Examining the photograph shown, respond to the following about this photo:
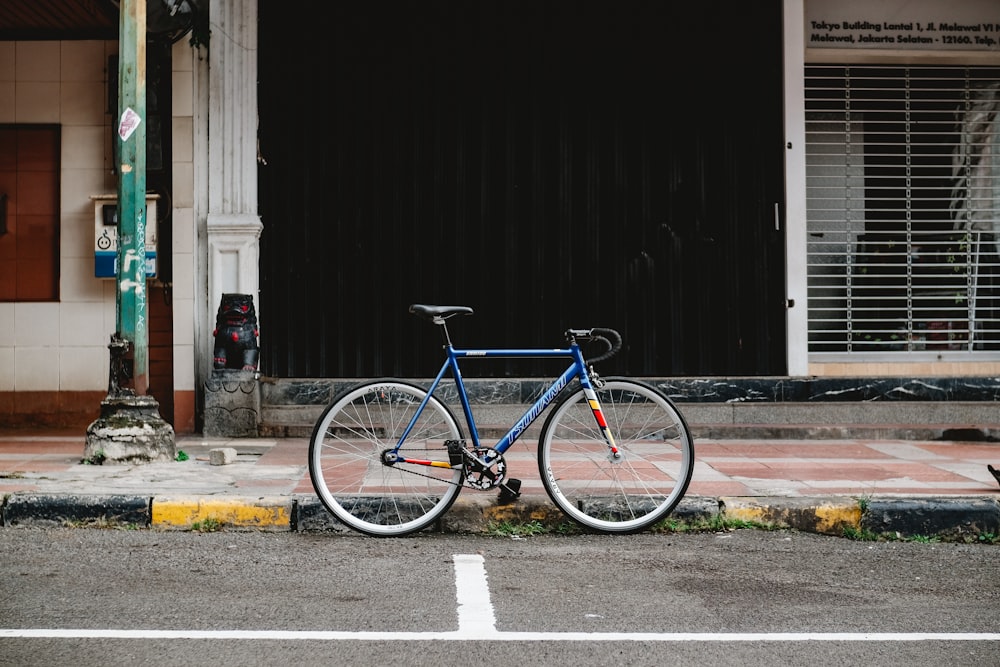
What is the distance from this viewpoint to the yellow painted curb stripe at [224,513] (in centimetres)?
561

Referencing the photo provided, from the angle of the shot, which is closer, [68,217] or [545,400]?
[545,400]

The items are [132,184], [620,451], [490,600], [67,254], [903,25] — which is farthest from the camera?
[903,25]

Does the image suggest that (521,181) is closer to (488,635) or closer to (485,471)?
(485,471)

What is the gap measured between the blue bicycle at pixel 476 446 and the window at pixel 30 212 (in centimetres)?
507

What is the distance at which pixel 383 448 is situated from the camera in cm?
540

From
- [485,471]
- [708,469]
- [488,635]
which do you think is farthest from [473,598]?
[708,469]

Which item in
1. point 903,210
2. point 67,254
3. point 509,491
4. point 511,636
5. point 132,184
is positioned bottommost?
point 511,636

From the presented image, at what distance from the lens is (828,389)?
925cm

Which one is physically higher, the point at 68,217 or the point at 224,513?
the point at 68,217

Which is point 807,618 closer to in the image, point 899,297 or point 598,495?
point 598,495

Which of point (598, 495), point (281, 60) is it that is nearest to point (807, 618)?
point (598, 495)

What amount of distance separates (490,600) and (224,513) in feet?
6.69

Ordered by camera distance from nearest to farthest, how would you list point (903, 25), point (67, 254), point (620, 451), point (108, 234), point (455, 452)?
point (455, 452), point (620, 451), point (108, 234), point (67, 254), point (903, 25)

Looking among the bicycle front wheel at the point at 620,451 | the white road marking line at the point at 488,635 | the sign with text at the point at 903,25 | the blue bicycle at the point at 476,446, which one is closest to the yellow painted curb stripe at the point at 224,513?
the blue bicycle at the point at 476,446
